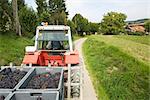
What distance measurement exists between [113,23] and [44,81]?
88259 millimetres

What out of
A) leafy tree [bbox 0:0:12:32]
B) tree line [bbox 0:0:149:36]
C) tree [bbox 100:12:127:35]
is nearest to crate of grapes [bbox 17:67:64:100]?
tree line [bbox 0:0:149:36]

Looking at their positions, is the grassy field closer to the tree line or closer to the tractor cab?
the tractor cab

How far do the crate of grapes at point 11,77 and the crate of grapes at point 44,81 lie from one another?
0.15 metres

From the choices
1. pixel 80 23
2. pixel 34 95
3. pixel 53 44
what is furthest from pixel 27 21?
pixel 80 23

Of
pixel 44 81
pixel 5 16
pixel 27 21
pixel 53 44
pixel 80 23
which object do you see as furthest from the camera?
pixel 80 23

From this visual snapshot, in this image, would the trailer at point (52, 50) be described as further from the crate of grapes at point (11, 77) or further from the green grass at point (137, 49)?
the green grass at point (137, 49)

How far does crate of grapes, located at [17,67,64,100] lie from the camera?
18.6 feet

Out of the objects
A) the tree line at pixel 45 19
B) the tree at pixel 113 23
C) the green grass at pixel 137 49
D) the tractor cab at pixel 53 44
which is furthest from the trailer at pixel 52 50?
the tree at pixel 113 23

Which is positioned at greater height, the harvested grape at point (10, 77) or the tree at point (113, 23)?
the tree at point (113, 23)

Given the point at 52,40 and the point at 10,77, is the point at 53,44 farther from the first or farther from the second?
the point at 10,77

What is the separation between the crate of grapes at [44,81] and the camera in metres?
5.67

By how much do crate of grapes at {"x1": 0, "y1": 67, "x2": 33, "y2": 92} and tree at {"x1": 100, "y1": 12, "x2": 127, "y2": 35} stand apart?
273ft

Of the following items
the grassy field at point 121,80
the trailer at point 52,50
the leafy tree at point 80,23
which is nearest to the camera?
the trailer at point 52,50

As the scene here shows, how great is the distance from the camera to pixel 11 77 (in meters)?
6.53
